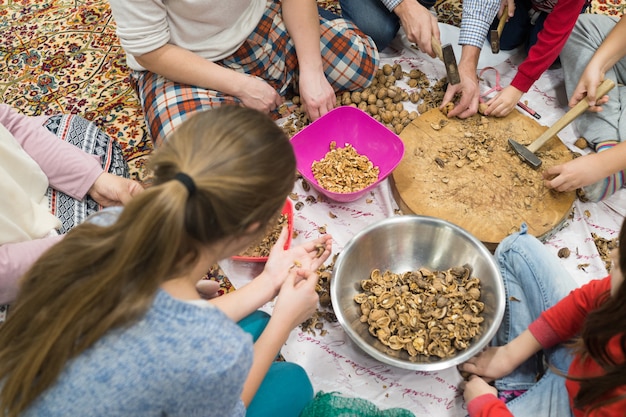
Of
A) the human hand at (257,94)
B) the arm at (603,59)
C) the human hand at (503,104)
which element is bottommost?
the human hand at (503,104)

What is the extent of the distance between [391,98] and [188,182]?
1.10 metres

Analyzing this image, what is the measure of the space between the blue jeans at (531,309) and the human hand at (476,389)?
0.04m

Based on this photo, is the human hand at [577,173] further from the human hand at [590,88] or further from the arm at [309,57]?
the arm at [309,57]

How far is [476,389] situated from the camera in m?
1.04

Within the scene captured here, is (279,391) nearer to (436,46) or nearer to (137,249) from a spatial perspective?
(137,249)

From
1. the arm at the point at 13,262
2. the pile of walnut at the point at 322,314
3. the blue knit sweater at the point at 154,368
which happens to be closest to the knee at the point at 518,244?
the pile of walnut at the point at 322,314

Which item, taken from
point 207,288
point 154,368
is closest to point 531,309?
point 207,288

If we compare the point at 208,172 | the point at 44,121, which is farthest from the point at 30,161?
the point at 208,172

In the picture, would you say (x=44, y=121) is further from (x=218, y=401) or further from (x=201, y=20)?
(x=218, y=401)

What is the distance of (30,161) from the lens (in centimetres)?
117

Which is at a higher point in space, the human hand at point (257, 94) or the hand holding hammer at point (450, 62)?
the hand holding hammer at point (450, 62)

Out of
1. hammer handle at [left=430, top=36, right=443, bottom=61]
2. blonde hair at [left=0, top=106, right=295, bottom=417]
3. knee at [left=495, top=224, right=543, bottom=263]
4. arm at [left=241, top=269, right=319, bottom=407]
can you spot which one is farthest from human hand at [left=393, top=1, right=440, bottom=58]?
blonde hair at [left=0, top=106, right=295, bottom=417]

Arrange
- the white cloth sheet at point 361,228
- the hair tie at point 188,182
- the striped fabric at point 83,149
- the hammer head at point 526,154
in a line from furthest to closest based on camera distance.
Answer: the hammer head at point 526,154 < the striped fabric at point 83,149 < the white cloth sheet at point 361,228 < the hair tie at point 188,182

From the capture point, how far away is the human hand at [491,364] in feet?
3.45
